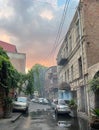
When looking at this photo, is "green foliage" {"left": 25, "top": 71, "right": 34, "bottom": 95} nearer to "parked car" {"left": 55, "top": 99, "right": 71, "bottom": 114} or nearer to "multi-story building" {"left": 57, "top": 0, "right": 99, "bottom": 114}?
"multi-story building" {"left": 57, "top": 0, "right": 99, "bottom": 114}

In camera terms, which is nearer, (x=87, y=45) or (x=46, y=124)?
(x=46, y=124)

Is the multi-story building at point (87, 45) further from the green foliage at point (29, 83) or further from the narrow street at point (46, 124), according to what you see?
the green foliage at point (29, 83)

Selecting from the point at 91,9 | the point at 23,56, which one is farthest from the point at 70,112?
the point at 23,56

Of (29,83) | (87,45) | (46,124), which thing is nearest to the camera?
(46,124)

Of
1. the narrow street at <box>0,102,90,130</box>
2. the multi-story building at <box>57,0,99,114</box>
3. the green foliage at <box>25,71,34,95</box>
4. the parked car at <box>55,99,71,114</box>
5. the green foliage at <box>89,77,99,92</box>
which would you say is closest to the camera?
the narrow street at <box>0,102,90,130</box>

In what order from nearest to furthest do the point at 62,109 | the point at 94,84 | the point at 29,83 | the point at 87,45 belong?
the point at 94,84, the point at 87,45, the point at 62,109, the point at 29,83

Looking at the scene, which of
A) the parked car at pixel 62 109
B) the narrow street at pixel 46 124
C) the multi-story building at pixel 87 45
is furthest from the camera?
the parked car at pixel 62 109

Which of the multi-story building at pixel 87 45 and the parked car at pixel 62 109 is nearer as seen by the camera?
the multi-story building at pixel 87 45

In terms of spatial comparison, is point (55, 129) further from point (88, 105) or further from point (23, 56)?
point (23, 56)

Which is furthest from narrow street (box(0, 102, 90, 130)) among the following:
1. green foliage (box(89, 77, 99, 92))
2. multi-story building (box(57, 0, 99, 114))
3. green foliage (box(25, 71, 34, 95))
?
green foliage (box(25, 71, 34, 95))

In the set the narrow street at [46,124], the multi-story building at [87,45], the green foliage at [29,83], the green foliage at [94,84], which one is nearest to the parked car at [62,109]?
the multi-story building at [87,45]

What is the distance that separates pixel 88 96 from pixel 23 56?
3532 cm

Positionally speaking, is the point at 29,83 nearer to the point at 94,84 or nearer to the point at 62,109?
the point at 62,109

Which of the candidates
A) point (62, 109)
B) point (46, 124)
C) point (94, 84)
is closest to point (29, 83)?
point (62, 109)
